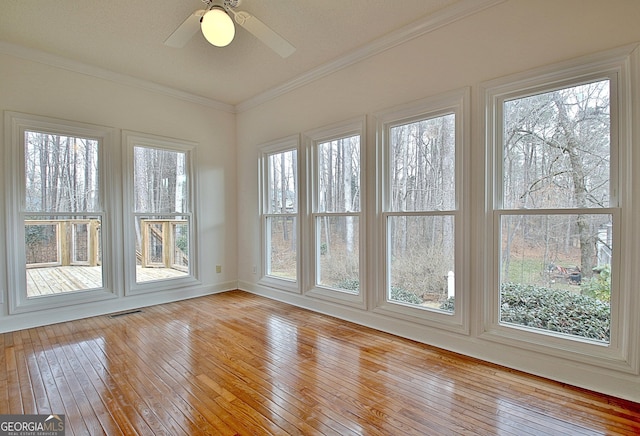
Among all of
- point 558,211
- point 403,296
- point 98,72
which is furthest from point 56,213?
point 558,211

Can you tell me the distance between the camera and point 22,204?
3.28 meters

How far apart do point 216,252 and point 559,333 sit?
4.21m

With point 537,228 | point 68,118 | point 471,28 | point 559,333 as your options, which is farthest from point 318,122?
point 559,333

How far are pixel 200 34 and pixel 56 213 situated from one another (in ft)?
8.21

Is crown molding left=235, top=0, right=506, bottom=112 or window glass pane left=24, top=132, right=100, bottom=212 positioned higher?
crown molding left=235, top=0, right=506, bottom=112

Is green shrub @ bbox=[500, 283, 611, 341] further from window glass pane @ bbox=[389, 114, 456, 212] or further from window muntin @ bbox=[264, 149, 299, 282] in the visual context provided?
window muntin @ bbox=[264, 149, 299, 282]

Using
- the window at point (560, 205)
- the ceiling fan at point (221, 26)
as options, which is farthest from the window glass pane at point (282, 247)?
the window at point (560, 205)

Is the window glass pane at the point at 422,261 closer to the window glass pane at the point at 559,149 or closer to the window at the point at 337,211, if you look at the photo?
the window at the point at 337,211

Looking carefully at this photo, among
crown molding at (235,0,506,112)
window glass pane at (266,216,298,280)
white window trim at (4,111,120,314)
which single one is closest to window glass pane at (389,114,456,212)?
crown molding at (235,0,506,112)

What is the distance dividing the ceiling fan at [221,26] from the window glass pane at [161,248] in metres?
2.49

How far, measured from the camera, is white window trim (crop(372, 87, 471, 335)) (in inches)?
103

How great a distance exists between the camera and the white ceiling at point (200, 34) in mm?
2570

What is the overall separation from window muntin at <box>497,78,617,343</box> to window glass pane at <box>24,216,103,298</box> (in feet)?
14.1

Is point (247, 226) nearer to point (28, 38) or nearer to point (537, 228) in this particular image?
point (28, 38)
